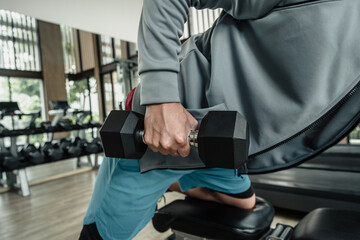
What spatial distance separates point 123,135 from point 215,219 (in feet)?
2.04

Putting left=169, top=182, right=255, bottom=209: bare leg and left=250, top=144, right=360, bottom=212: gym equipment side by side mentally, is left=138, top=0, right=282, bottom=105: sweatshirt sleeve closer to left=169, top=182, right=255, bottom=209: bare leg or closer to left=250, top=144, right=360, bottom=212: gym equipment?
left=169, top=182, right=255, bottom=209: bare leg

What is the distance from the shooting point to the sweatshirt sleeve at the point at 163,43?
1.55ft

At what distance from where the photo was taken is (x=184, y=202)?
1127 millimetres

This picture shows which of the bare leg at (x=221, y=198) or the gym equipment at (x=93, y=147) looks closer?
the bare leg at (x=221, y=198)

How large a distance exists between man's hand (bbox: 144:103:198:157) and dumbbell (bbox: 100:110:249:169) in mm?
21

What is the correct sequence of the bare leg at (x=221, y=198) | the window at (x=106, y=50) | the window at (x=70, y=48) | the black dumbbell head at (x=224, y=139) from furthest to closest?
Answer: the window at (x=70, y=48) → the window at (x=106, y=50) → the bare leg at (x=221, y=198) → the black dumbbell head at (x=224, y=139)

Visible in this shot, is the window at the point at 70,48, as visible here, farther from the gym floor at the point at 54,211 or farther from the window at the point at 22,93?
the gym floor at the point at 54,211

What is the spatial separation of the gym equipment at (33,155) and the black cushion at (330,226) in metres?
2.59

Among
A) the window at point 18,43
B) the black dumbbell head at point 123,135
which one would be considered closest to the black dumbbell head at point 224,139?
the black dumbbell head at point 123,135

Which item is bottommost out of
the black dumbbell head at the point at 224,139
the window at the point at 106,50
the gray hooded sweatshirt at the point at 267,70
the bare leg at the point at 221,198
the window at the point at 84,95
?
the bare leg at the point at 221,198

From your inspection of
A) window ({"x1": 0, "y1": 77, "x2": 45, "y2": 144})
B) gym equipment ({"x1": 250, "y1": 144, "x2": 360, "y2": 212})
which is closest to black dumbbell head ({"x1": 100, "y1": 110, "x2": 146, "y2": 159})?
gym equipment ({"x1": 250, "y1": 144, "x2": 360, "y2": 212})

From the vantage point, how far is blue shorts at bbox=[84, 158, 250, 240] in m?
0.65

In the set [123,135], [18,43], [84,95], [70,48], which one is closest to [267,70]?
[123,135]

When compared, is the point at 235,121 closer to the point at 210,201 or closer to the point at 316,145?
the point at 316,145
